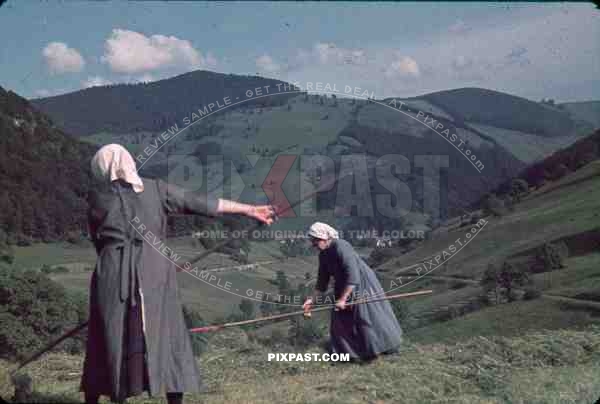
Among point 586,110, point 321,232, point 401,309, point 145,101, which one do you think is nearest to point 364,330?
point 321,232

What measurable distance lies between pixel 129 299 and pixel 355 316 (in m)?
2.75

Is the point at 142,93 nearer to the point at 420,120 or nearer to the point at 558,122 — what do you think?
the point at 420,120

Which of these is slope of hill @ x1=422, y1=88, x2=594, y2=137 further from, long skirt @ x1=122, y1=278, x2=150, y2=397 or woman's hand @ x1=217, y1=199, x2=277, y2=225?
long skirt @ x1=122, y1=278, x2=150, y2=397

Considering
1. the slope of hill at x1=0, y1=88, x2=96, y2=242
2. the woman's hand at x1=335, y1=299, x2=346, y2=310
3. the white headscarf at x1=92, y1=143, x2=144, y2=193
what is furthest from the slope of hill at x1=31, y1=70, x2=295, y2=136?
the white headscarf at x1=92, y1=143, x2=144, y2=193

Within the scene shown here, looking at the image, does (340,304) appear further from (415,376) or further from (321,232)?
(415,376)

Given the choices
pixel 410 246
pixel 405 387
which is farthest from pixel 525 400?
pixel 410 246

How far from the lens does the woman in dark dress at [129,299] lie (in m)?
4.15

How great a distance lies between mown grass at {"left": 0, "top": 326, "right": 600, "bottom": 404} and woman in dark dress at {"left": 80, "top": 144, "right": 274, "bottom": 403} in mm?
865

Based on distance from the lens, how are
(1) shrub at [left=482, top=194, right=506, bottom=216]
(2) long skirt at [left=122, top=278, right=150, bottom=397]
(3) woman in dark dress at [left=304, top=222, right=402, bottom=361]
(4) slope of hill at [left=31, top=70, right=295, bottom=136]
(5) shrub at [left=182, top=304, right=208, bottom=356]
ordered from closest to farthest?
(2) long skirt at [left=122, top=278, right=150, bottom=397]
(3) woman in dark dress at [left=304, top=222, right=402, bottom=361]
(4) slope of hill at [left=31, top=70, right=295, bottom=136]
(5) shrub at [left=182, top=304, right=208, bottom=356]
(1) shrub at [left=482, top=194, right=506, bottom=216]

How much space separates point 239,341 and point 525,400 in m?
3.36

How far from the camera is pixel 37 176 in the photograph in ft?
22.6

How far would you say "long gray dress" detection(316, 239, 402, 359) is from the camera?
6223mm

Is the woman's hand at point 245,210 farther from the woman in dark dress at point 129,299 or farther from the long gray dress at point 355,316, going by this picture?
the long gray dress at point 355,316

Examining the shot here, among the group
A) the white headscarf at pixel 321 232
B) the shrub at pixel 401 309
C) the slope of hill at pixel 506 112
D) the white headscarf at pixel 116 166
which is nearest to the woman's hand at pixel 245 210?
the white headscarf at pixel 116 166
